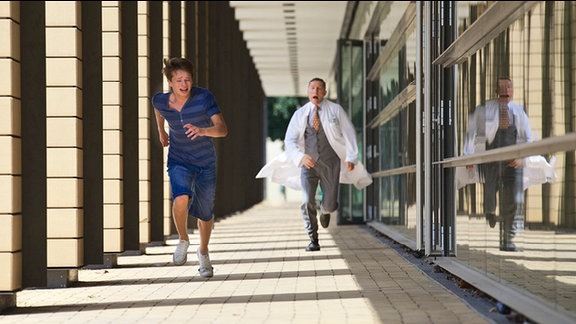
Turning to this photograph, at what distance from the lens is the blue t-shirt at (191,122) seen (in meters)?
7.38

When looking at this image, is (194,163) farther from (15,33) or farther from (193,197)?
(15,33)

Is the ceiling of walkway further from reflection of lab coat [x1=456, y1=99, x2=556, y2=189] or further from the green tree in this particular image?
reflection of lab coat [x1=456, y1=99, x2=556, y2=189]

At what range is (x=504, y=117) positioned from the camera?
553cm

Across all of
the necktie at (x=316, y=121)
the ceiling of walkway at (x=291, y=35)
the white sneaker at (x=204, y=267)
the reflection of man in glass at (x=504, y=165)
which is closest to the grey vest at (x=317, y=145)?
the necktie at (x=316, y=121)

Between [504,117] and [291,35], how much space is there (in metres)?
22.2

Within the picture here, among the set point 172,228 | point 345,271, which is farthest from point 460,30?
point 172,228

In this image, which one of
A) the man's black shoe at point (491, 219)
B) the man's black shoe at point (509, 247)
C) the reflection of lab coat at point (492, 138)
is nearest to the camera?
the reflection of lab coat at point (492, 138)

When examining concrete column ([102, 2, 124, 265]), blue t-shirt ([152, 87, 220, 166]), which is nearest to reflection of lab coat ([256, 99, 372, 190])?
concrete column ([102, 2, 124, 265])

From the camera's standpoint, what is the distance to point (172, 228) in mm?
13273

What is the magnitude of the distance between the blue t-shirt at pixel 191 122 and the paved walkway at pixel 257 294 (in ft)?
2.66

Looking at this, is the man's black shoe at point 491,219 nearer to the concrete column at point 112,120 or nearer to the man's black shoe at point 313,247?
the concrete column at point 112,120

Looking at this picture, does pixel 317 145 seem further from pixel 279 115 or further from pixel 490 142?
pixel 279 115

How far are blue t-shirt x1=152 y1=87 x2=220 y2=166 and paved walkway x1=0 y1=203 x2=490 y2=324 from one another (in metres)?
0.81

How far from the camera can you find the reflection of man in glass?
5203 millimetres
